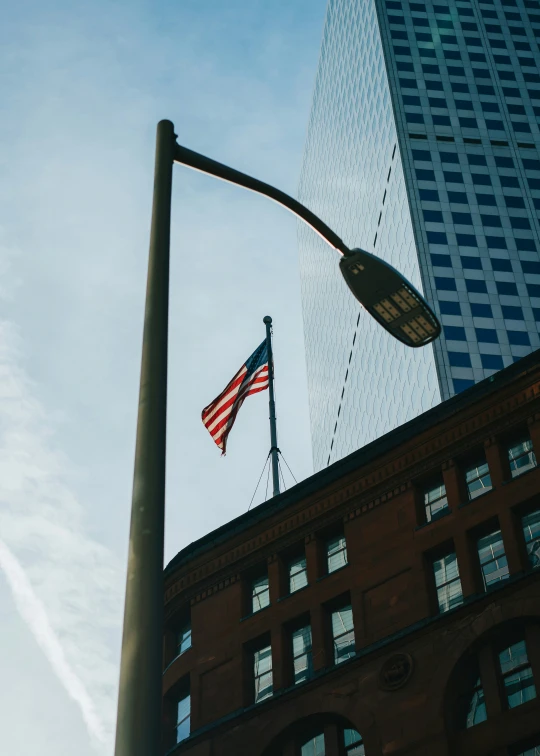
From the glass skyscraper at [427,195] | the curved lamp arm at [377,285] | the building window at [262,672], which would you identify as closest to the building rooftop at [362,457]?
the building window at [262,672]

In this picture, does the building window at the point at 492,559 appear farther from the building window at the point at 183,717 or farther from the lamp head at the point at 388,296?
the lamp head at the point at 388,296

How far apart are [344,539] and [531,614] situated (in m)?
8.98

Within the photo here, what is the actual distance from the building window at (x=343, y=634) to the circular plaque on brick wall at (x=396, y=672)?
6.33 ft

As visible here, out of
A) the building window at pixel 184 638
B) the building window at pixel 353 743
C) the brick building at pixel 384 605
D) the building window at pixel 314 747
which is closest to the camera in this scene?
the brick building at pixel 384 605

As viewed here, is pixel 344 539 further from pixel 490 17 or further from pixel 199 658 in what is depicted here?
pixel 490 17

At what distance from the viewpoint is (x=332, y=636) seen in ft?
120

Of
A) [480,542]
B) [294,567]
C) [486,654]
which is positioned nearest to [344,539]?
[294,567]

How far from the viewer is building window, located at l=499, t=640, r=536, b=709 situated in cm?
3052

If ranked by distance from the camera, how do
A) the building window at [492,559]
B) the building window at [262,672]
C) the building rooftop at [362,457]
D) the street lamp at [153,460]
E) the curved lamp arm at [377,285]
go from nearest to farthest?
the street lamp at [153,460], the curved lamp arm at [377,285], the building window at [492,559], the building window at [262,672], the building rooftop at [362,457]

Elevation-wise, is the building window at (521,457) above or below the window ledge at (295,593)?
above

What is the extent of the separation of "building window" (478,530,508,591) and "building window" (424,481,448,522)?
212 centimetres

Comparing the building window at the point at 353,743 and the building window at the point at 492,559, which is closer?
the building window at the point at 353,743

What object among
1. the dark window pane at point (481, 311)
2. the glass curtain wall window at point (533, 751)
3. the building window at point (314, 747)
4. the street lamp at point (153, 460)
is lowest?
the street lamp at point (153, 460)

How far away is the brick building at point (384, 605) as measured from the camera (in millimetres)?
31688
